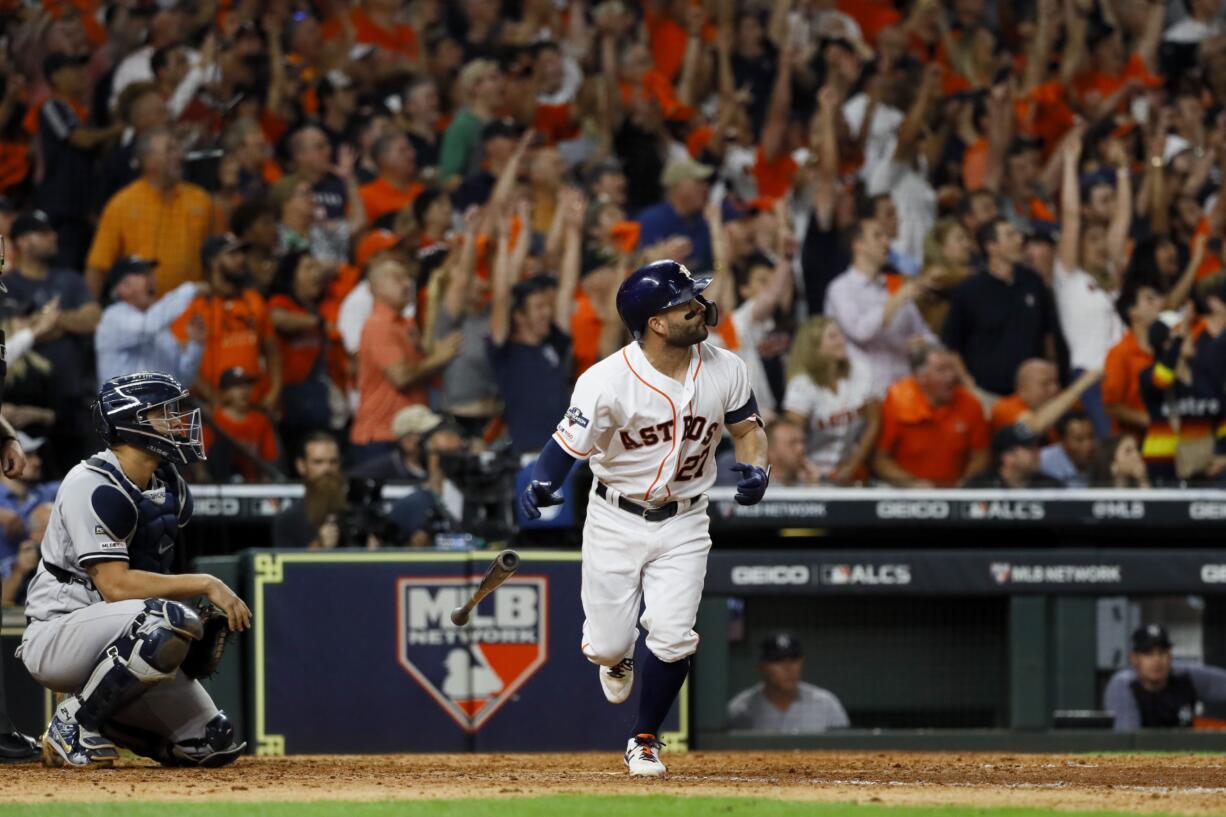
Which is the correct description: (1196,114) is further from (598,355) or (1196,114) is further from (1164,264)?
(598,355)

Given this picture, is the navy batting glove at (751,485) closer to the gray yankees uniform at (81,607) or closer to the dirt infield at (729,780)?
the dirt infield at (729,780)

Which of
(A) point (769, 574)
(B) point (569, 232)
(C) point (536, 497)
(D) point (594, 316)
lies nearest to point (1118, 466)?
(A) point (769, 574)

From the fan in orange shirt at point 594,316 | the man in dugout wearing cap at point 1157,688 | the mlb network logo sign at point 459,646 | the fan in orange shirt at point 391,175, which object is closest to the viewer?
the mlb network logo sign at point 459,646

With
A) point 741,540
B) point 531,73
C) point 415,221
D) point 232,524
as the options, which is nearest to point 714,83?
point 531,73

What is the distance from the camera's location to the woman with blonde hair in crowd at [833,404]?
31.3 feet

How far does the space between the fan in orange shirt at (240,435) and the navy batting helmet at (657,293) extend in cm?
368

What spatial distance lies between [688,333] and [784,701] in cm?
328

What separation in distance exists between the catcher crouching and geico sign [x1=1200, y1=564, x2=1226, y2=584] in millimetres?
4752

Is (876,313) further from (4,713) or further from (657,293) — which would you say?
(4,713)

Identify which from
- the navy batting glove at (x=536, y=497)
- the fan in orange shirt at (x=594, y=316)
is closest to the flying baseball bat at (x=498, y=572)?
the navy batting glove at (x=536, y=497)

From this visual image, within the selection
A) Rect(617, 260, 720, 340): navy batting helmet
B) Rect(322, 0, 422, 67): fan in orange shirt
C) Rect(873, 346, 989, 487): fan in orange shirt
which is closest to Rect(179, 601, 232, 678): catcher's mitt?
Rect(617, 260, 720, 340): navy batting helmet

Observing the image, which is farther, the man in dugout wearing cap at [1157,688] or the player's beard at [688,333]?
the man in dugout wearing cap at [1157,688]

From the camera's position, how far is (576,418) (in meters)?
5.77

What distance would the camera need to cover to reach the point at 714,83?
1191 centimetres
